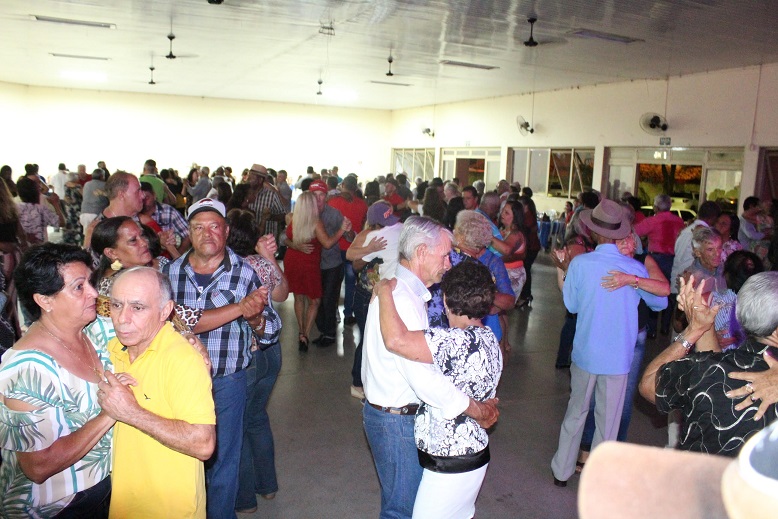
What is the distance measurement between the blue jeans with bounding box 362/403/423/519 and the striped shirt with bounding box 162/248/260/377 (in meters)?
0.72

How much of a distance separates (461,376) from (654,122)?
11022mm

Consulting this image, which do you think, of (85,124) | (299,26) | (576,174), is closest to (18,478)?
(299,26)

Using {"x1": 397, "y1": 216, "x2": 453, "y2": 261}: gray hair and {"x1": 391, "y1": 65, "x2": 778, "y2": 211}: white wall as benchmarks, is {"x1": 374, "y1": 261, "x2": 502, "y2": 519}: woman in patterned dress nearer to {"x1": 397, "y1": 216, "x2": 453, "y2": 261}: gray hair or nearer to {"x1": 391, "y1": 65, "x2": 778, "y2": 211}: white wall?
{"x1": 397, "y1": 216, "x2": 453, "y2": 261}: gray hair

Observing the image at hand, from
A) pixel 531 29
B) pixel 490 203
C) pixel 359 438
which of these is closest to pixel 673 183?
pixel 531 29

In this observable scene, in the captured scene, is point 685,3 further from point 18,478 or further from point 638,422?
point 18,478

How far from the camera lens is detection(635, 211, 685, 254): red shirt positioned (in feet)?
23.7

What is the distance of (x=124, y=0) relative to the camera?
741 cm

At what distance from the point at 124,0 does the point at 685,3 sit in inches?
266

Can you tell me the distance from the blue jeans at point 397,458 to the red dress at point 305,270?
3629 mm

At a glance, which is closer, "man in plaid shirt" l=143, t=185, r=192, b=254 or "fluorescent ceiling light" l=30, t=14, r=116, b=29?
"man in plaid shirt" l=143, t=185, r=192, b=254

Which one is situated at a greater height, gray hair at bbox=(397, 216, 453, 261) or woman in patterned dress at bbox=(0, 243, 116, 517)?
gray hair at bbox=(397, 216, 453, 261)

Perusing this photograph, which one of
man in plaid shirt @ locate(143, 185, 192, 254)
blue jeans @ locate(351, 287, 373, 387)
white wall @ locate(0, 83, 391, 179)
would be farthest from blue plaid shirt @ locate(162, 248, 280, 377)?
white wall @ locate(0, 83, 391, 179)

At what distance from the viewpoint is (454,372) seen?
7.37 feet

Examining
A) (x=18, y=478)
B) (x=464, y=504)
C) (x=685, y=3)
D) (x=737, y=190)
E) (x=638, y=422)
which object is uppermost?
(x=685, y=3)
